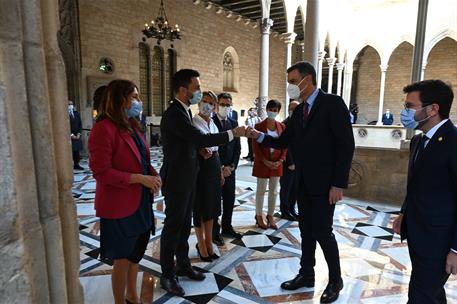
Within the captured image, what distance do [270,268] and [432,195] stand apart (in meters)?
1.61

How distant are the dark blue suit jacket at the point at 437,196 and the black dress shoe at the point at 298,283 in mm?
1017

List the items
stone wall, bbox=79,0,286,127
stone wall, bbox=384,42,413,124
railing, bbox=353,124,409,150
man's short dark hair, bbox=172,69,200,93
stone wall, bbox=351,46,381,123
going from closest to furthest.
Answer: man's short dark hair, bbox=172,69,200,93
stone wall, bbox=79,0,286,127
railing, bbox=353,124,409,150
stone wall, bbox=384,42,413,124
stone wall, bbox=351,46,381,123

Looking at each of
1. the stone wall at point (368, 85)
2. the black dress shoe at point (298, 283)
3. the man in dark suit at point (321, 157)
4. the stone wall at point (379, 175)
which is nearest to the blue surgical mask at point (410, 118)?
the man in dark suit at point (321, 157)

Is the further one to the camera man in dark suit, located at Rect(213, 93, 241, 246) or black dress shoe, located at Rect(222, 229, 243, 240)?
black dress shoe, located at Rect(222, 229, 243, 240)

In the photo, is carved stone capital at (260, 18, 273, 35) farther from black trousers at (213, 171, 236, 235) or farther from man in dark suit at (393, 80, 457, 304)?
man in dark suit at (393, 80, 457, 304)

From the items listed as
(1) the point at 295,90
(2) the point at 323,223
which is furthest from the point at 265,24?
(2) the point at 323,223

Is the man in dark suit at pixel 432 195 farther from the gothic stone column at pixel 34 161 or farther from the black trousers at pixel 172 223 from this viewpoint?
the gothic stone column at pixel 34 161

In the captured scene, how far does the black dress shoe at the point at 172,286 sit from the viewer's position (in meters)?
2.31

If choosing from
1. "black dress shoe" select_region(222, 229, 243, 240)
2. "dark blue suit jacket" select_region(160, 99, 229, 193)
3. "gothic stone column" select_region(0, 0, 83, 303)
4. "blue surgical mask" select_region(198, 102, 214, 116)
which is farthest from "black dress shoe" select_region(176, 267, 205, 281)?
"gothic stone column" select_region(0, 0, 83, 303)

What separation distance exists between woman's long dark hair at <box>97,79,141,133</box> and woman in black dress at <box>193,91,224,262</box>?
939 mm

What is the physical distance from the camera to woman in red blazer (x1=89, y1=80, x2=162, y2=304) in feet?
5.60

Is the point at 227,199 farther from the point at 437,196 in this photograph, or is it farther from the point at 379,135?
the point at 379,135

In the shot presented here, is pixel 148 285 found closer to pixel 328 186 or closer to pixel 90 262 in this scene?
pixel 90 262

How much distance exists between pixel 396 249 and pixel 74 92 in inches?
373
